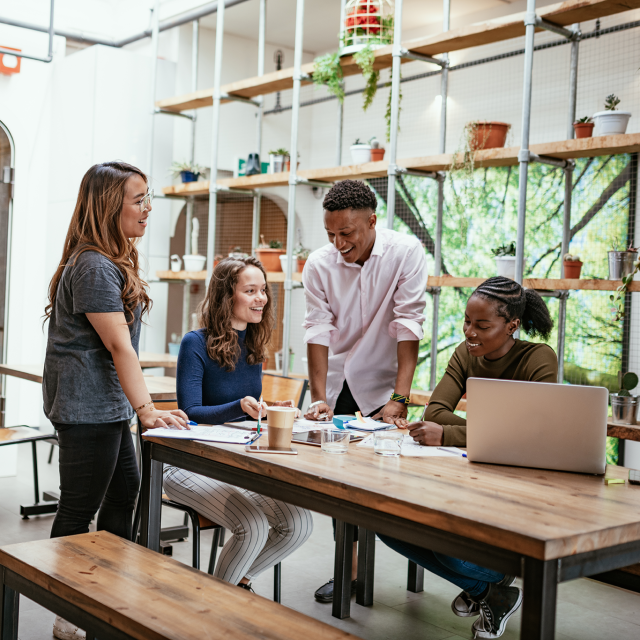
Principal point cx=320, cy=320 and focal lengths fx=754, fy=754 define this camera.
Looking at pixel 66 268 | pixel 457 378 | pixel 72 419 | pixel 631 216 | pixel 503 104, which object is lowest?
pixel 72 419

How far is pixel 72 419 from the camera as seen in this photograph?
2.21 m

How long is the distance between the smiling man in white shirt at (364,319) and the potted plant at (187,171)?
3.50 m

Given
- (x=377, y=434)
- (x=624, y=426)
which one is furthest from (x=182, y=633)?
(x=624, y=426)

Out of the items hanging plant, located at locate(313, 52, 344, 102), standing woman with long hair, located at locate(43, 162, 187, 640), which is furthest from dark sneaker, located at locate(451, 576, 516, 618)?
hanging plant, located at locate(313, 52, 344, 102)

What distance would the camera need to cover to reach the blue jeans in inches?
88.4

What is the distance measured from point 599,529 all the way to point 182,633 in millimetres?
834

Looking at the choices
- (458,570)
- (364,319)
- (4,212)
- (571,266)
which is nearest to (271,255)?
(4,212)

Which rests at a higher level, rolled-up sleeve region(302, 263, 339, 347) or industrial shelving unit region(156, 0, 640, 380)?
industrial shelving unit region(156, 0, 640, 380)

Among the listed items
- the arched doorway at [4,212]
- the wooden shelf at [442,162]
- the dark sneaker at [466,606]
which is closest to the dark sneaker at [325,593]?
the dark sneaker at [466,606]

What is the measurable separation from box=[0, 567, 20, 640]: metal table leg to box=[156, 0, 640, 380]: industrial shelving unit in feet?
9.12

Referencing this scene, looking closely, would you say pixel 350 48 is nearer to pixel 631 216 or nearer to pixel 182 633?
pixel 631 216

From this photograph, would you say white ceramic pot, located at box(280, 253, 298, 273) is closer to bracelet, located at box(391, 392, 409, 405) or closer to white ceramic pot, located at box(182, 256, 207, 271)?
white ceramic pot, located at box(182, 256, 207, 271)

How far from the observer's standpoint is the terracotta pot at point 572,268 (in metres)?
4.11

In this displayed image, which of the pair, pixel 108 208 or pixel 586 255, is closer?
pixel 108 208
